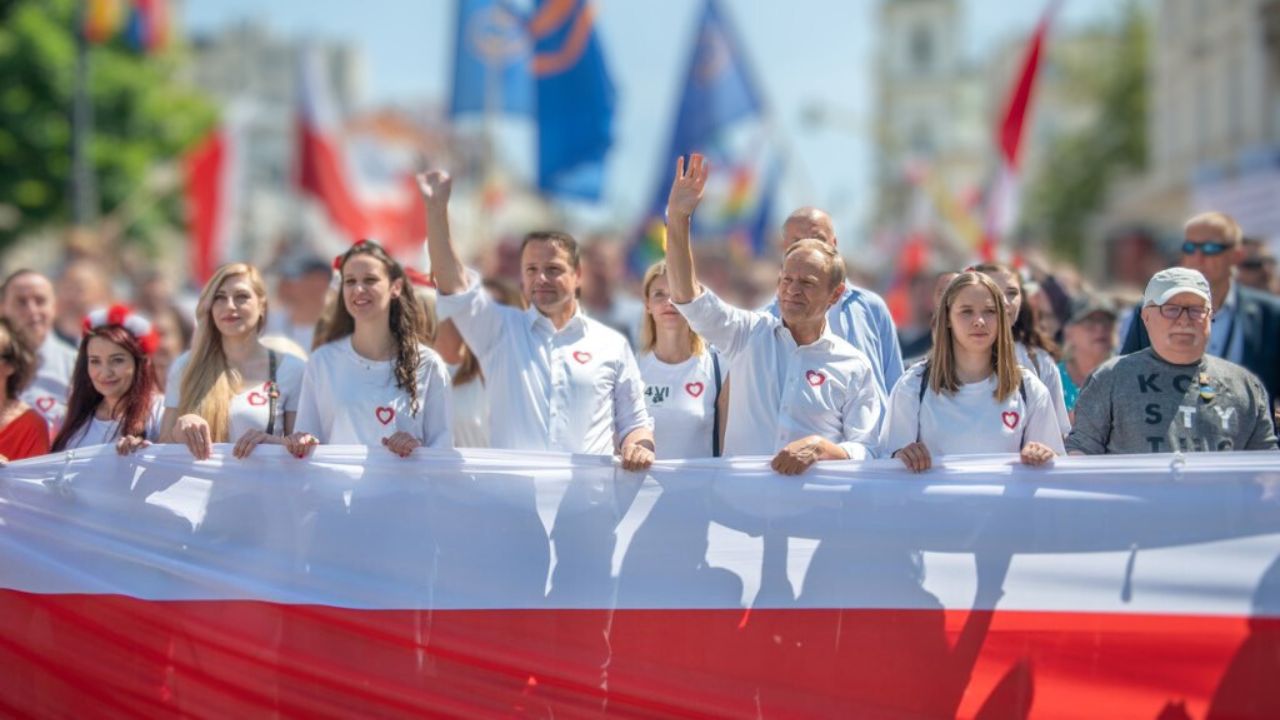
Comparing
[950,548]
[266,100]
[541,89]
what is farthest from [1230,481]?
→ [266,100]

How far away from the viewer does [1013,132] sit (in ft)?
41.4

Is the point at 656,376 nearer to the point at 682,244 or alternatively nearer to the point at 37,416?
the point at 682,244

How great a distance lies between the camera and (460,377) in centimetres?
628

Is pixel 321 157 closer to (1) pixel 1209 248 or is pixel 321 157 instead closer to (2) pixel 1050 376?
(1) pixel 1209 248

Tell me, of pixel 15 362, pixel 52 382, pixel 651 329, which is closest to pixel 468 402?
pixel 651 329

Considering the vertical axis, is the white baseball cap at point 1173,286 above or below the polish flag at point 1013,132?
below

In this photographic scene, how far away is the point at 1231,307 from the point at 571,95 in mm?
5428

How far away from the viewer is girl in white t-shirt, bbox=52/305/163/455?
5633mm

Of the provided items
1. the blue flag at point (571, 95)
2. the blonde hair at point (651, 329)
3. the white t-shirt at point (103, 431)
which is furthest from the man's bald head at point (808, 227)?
the blue flag at point (571, 95)

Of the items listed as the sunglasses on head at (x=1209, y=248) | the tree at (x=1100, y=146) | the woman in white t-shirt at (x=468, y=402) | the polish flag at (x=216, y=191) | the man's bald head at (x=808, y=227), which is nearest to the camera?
the man's bald head at (x=808, y=227)

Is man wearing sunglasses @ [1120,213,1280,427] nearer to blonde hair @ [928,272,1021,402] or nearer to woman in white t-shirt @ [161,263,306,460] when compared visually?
blonde hair @ [928,272,1021,402]

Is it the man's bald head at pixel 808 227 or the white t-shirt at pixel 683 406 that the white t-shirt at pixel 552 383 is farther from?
the man's bald head at pixel 808 227

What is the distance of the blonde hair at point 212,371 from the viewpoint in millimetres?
5426

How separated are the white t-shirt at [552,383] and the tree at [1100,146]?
40863 mm
